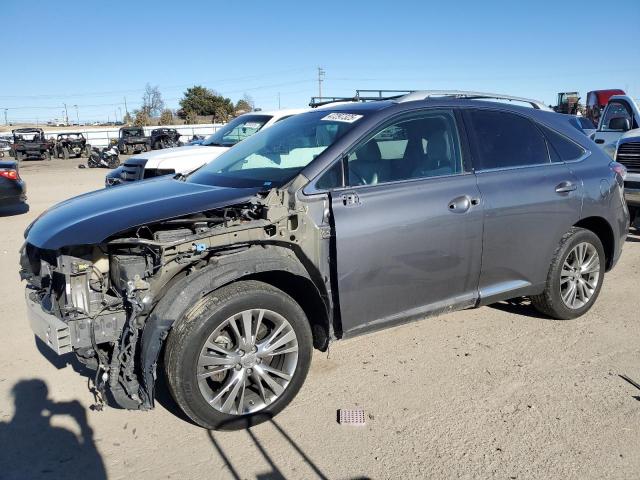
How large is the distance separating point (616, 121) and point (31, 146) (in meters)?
30.8

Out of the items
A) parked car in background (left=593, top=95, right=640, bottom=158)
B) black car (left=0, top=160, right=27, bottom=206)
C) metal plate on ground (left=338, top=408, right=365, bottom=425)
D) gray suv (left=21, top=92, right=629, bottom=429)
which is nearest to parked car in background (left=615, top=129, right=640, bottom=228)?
parked car in background (left=593, top=95, right=640, bottom=158)

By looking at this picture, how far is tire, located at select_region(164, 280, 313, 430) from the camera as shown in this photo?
2.94m

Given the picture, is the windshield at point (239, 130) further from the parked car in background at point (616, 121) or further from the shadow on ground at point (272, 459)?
the shadow on ground at point (272, 459)

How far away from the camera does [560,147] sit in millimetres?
4520

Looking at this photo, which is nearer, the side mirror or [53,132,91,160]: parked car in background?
the side mirror

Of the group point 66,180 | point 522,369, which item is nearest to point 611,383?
point 522,369

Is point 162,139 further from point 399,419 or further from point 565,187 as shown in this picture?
point 399,419

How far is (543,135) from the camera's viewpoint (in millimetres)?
4461

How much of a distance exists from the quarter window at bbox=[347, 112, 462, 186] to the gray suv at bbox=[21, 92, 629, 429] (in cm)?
1

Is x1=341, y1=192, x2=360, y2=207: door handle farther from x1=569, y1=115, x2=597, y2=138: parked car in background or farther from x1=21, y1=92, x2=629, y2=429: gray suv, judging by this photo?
x1=569, y1=115, x2=597, y2=138: parked car in background

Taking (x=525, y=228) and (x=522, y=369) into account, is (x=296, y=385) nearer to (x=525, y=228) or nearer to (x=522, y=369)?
(x=522, y=369)

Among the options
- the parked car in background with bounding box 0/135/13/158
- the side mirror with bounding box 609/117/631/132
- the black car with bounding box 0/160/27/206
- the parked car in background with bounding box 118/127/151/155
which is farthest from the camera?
the parked car in background with bounding box 0/135/13/158

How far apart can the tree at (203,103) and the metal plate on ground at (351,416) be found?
210ft

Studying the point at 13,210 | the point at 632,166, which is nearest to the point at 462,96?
the point at 632,166
